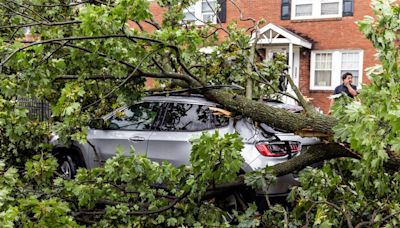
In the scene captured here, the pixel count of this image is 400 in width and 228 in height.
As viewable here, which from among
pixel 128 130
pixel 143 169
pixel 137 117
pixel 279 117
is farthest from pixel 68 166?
pixel 279 117

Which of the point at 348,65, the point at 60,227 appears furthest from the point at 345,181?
the point at 348,65

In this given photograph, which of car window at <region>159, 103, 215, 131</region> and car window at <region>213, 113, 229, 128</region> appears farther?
car window at <region>159, 103, 215, 131</region>

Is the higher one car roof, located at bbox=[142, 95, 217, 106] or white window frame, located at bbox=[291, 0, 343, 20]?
white window frame, located at bbox=[291, 0, 343, 20]

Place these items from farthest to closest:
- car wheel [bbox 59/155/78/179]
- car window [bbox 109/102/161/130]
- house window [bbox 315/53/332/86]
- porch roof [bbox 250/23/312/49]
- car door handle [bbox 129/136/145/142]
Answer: house window [bbox 315/53/332/86]
porch roof [bbox 250/23/312/49]
car wheel [bbox 59/155/78/179]
car window [bbox 109/102/161/130]
car door handle [bbox 129/136/145/142]

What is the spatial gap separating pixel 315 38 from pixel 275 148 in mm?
12993

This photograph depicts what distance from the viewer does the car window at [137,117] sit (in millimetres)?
5988

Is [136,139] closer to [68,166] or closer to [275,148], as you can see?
[68,166]

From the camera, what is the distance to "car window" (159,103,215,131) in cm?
547

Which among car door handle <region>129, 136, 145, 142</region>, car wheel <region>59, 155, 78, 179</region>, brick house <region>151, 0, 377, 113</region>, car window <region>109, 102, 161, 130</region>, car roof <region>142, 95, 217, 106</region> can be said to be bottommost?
car wheel <region>59, 155, 78, 179</region>

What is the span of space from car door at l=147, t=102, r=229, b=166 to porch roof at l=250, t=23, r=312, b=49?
11.4 meters

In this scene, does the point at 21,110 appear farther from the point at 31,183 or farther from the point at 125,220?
the point at 125,220

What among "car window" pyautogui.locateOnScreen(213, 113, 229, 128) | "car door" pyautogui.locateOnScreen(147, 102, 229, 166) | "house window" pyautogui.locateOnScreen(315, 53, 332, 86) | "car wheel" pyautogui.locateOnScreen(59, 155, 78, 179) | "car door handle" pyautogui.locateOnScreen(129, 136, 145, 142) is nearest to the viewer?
"car window" pyautogui.locateOnScreen(213, 113, 229, 128)

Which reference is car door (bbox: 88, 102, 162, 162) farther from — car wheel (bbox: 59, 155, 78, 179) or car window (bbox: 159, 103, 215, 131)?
car wheel (bbox: 59, 155, 78, 179)

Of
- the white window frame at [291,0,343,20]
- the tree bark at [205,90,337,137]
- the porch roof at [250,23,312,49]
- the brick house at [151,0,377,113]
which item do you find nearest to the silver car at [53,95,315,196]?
the tree bark at [205,90,337,137]
